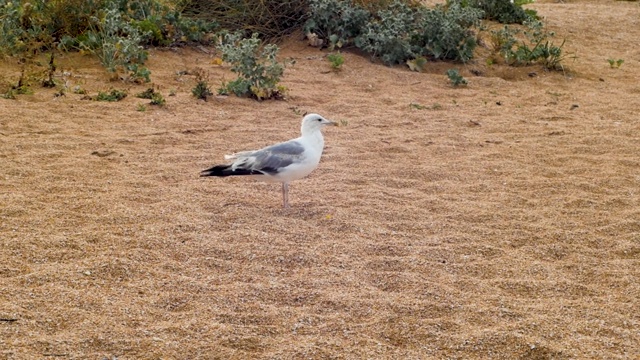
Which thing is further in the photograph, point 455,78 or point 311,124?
point 455,78

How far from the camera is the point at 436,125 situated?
7.11 metres

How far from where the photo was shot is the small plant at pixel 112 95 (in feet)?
23.7

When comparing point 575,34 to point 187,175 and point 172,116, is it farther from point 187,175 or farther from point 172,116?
point 187,175

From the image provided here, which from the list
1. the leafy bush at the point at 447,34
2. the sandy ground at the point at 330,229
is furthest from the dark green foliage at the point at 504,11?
the sandy ground at the point at 330,229

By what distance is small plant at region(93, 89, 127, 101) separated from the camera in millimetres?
7219

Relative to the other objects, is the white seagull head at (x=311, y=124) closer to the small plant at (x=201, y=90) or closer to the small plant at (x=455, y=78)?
the small plant at (x=201, y=90)

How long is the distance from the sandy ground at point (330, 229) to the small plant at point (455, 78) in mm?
232

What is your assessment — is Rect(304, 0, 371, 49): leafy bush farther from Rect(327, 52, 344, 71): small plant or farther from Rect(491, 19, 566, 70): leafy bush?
Rect(491, 19, 566, 70): leafy bush

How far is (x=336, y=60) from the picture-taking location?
852cm

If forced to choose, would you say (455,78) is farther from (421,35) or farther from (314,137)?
(314,137)

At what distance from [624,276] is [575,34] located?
735 centimetres

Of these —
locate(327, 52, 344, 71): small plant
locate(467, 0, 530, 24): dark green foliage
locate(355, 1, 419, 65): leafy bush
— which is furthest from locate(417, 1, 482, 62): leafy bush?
locate(467, 0, 530, 24): dark green foliage

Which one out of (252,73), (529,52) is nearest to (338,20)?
(252,73)

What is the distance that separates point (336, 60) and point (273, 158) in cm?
375
